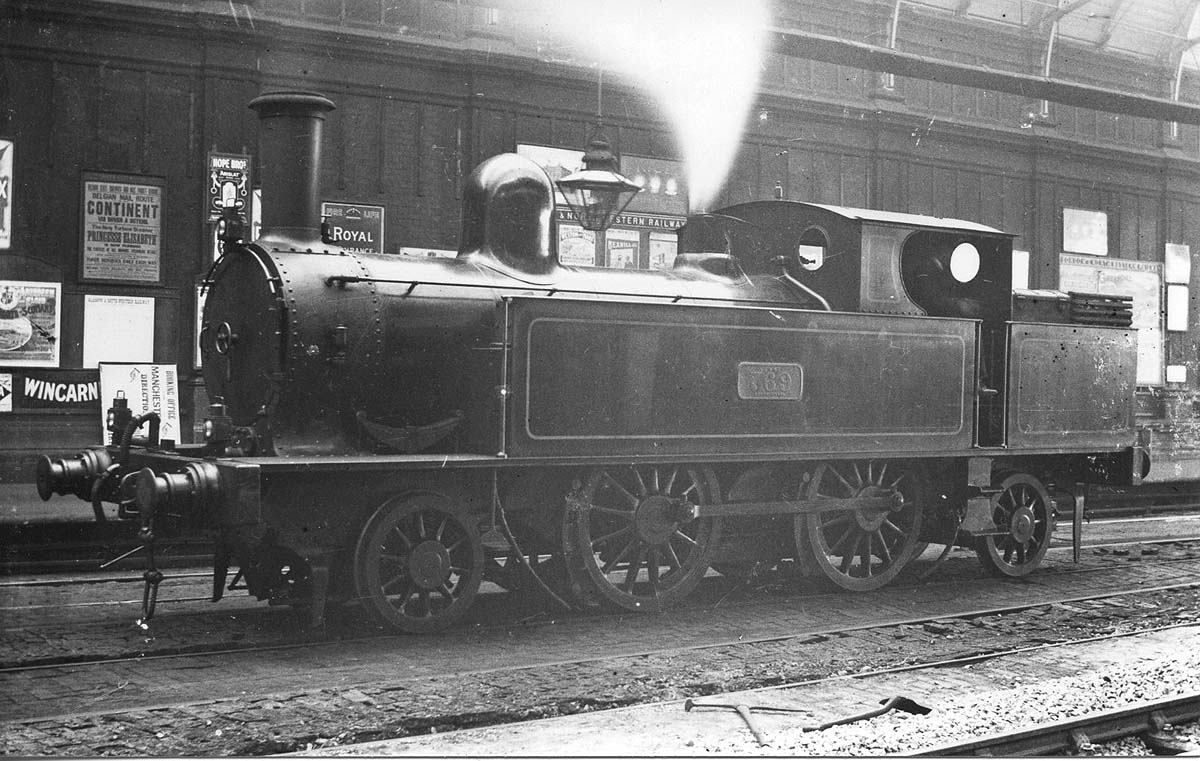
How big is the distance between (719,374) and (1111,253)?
1086 cm

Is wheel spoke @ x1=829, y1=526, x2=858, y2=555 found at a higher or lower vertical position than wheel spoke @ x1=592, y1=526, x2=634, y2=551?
lower

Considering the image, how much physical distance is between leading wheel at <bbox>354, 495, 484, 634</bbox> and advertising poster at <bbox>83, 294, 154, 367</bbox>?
6.01 metres

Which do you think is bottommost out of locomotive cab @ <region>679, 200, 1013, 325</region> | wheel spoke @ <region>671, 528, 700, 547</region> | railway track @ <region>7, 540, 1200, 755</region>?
railway track @ <region>7, 540, 1200, 755</region>

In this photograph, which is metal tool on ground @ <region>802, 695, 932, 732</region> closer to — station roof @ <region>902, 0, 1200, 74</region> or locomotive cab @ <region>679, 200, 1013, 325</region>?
locomotive cab @ <region>679, 200, 1013, 325</region>

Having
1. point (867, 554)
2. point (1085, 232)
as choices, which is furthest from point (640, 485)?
point (1085, 232)

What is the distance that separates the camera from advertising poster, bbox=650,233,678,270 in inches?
519

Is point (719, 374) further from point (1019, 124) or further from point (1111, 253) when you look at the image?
point (1111, 253)

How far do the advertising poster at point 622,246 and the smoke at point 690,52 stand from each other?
2.63 ft

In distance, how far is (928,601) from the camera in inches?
290

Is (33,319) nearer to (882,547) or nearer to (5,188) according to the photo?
(5,188)

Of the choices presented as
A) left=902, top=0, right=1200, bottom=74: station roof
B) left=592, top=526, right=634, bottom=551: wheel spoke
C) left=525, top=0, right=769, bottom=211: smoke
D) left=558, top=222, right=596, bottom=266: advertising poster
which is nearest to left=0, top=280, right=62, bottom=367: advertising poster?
left=558, top=222, right=596, bottom=266: advertising poster

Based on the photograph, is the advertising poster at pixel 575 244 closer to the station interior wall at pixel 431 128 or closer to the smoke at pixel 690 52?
the station interior wall at pixel 431 128

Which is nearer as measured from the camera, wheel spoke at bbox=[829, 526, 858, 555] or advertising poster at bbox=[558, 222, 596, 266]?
wheel spoke at bbox=[829, 526, 858, 555]

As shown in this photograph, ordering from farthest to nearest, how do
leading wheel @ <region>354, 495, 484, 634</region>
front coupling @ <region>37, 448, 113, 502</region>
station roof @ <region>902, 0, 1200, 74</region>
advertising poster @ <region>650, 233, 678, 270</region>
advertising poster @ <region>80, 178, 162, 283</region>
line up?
1. advertising poster @ <region>650, 233, 678, 270</region>
2. station roof @ <region>902, 0, 1200, 74</region>
3. advertising poster @ <region>80, 178, 162, 283</region>
4. front coupling @ <region>37, 448, 113, 502</region>
5. leading wheel @ <region>354, 495, 484, 634</region>
